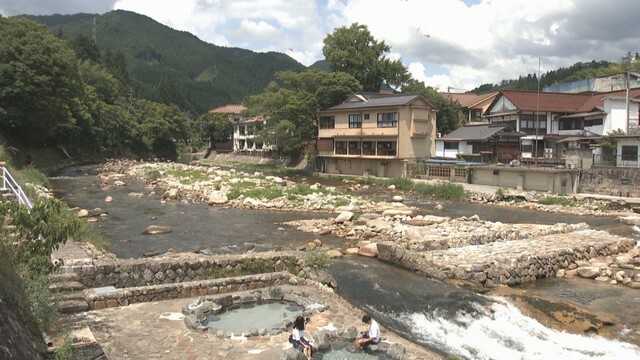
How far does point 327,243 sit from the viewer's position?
Answer: 21125 millimetres

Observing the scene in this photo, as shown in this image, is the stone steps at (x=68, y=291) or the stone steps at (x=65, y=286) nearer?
the stone steps at (x=68, y=291)

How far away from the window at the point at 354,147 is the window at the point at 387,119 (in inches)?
156

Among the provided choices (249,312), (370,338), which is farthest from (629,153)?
(249,312)

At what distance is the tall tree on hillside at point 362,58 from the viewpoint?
65.0 meters

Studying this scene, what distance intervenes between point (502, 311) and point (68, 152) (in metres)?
62.3

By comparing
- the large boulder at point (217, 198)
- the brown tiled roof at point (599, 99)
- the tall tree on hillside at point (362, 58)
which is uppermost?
the tall tree on hillside at point (362, 58)

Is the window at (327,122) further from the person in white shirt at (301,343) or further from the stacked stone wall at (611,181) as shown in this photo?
the person in white shirt at (301,343)

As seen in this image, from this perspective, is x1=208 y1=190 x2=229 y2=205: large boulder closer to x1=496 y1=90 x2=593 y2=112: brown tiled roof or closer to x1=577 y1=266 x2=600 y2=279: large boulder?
x1=577 y1=266 x2=600 y2=279: large boulder

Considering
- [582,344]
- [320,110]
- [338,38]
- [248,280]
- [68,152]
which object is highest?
[338,38]

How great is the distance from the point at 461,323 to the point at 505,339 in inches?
45.6

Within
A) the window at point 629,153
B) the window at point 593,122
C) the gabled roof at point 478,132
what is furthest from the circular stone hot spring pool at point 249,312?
the window at point 593,122

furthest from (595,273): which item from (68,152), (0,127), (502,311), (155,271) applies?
(68,152)

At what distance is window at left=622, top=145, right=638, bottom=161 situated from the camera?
37.1 metres

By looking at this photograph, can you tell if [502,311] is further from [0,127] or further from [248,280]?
[0,127]
